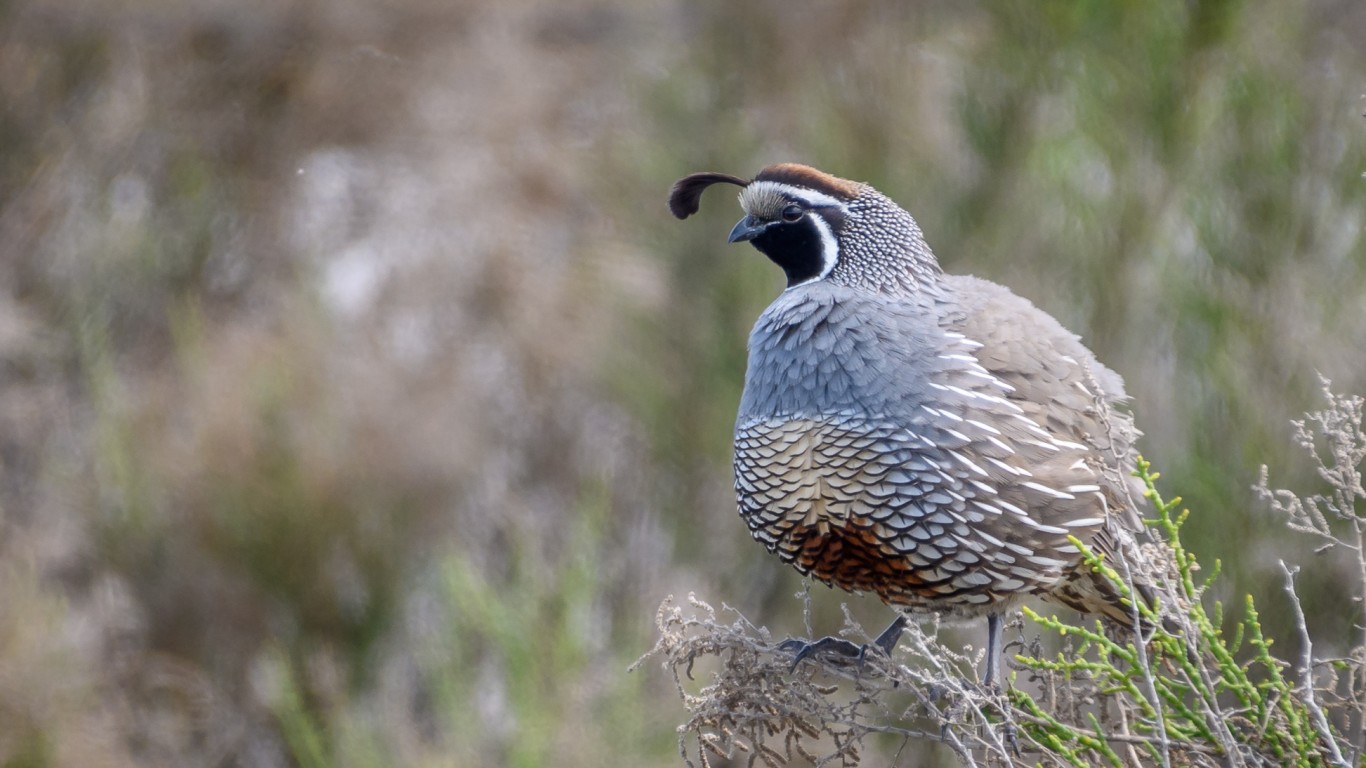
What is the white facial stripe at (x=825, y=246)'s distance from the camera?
331 centimetres

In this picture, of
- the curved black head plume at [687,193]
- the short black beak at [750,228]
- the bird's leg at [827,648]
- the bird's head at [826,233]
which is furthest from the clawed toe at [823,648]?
the curved black head plume at [687,193]

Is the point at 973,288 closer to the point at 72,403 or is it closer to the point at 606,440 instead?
the point at 606,440

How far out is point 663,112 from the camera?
718cm

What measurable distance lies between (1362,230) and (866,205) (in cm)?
295

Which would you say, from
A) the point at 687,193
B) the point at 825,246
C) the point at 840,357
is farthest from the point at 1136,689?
the point at 687,193

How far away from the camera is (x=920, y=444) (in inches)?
116

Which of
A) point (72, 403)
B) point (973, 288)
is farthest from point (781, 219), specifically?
point (72, 403)

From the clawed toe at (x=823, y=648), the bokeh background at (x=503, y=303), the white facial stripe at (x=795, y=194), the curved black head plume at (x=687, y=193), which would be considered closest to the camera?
the clawed toe at (x=823, y=648)

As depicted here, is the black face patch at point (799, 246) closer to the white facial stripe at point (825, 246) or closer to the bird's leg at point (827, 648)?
the white facial stripe at point (825, 246)

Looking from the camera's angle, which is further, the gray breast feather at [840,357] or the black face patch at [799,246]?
the black face patch at [799,246]

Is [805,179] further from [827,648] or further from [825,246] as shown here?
[827,648]

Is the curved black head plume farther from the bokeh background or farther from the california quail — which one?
the bokeh background

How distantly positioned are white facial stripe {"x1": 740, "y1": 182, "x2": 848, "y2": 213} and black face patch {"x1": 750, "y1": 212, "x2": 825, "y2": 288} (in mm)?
28

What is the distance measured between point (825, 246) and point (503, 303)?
4580mm
